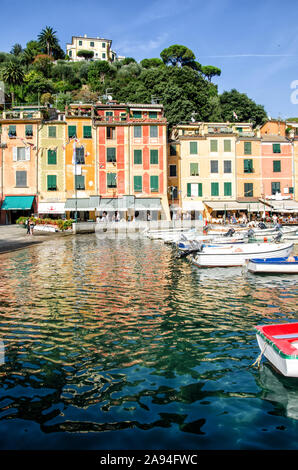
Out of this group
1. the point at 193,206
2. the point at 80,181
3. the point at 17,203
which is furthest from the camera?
the point at 193,206

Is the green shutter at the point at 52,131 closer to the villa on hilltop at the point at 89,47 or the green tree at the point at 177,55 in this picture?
the green tree at the point at 177,55

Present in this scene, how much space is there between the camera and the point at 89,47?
12875 cm

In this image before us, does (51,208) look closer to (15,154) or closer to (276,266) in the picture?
(15,154)

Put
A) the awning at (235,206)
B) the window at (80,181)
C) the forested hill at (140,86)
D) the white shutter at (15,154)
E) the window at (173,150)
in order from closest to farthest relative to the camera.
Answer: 1. the white shutter at (15,154)
2. the window at (80,181)
3. the awning at (235,206)
4. the window at (173,150)
5. the forested hill at (140,86)

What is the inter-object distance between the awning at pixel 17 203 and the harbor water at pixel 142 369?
33.2m

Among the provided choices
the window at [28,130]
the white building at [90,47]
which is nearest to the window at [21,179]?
the window at [28,130]

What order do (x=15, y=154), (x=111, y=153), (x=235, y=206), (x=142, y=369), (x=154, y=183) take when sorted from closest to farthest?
(x=142, y=369), (x=15, y=154), (x=111, y=153), (x=154, y=183), (x=235, y=206)

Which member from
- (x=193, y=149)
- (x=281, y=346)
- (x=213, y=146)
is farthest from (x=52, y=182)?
(x=281, y=346)

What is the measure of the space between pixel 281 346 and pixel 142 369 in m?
2.78

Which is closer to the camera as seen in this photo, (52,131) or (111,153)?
(52,131)

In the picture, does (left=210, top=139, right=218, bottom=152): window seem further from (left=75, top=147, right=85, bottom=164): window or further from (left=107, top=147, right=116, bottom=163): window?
(left=75, top=147, right=85, bottom=164): window

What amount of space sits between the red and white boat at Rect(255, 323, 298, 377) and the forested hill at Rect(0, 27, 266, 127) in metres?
56.4

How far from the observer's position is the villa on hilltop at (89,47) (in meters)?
127

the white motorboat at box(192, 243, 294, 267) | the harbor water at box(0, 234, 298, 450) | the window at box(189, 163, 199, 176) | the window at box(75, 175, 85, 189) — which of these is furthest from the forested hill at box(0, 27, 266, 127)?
the harbor water at box(0, 234, 298, 450)
